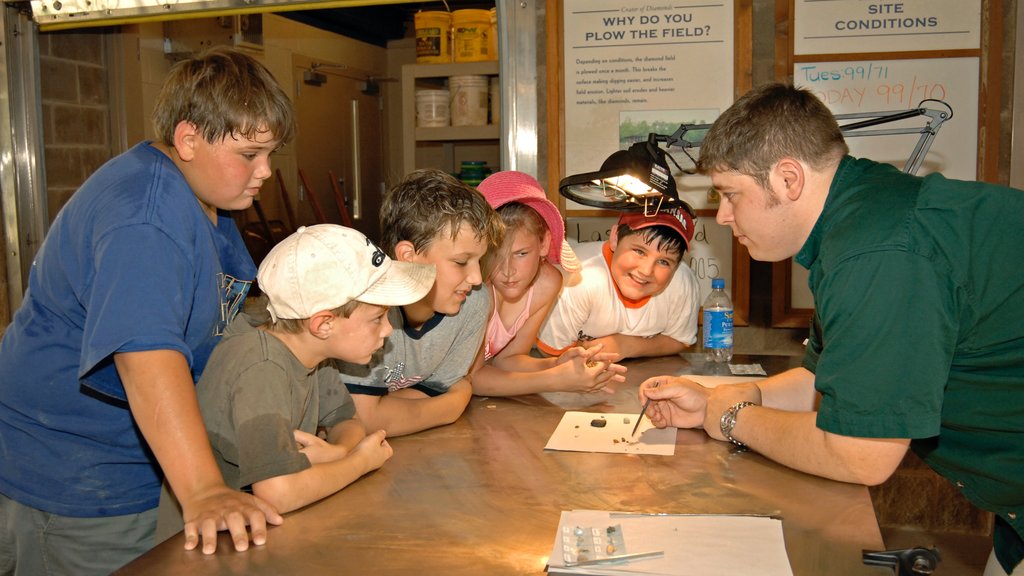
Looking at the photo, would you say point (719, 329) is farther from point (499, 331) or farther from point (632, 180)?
point (499, 331)

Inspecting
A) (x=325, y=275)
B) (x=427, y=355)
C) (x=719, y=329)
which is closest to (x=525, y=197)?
(x=427, y=355)

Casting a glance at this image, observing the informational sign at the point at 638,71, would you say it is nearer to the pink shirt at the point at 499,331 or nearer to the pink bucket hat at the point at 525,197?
the pink bucket hat at the point at 525,197

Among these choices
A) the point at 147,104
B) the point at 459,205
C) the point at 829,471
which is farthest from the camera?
the point at 147,104

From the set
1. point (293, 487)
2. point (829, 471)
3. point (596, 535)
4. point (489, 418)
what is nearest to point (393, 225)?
point (489, 418)

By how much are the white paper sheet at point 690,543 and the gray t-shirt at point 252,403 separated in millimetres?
466

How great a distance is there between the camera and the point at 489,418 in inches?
79.2

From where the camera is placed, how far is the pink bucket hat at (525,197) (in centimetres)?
234

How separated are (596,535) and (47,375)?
1.02 metres

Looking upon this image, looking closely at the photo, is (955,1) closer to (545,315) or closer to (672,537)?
(545,315)

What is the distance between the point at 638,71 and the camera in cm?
318

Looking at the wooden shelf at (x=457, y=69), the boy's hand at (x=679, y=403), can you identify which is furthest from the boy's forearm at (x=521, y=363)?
the wooden shelf at (x=457, y=69)

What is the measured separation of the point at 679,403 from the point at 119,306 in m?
1.15

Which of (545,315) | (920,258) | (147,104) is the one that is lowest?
(545,315)

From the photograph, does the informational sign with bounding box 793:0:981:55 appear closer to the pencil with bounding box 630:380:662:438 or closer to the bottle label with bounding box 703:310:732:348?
the bottle label with bounding box 703:310:732:348
